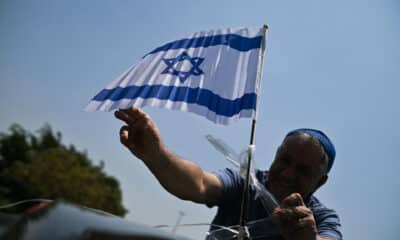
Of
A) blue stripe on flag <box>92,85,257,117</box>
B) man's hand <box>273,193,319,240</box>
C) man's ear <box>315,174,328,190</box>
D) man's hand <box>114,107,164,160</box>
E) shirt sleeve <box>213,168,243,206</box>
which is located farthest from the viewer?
blue stripe on flag <box>92,85,257,117</box>

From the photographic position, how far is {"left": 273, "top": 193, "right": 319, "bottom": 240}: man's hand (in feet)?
6.45

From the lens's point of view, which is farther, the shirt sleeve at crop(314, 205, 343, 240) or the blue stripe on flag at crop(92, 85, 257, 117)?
the blue stripe on flag at crop(92, 85, 257, 117)

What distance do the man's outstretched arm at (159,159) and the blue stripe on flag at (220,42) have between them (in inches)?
46.8

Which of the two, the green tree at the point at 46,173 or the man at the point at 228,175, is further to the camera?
the green tree at the point at 46,173

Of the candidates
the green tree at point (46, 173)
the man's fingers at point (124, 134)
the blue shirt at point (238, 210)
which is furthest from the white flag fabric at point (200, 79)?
the green tree at point (46, 173)

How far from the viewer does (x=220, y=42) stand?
3.41 m

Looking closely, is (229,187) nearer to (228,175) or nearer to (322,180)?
(228,175)

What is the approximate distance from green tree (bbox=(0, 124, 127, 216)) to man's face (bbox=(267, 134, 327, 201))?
29.8m

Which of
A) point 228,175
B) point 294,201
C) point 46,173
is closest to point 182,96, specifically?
point 228,175

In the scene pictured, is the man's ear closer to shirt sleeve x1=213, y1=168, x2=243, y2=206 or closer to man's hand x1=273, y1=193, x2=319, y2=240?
shirt sleeve x1=213, y1=168, x2=243, y2=206

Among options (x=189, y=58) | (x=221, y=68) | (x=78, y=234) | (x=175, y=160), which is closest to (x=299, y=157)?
(x=175, y=160)

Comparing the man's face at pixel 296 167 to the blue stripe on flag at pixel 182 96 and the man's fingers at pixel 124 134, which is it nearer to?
the blue stripe on flag at pixel 182 96

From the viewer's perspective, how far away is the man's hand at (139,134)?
2.34 m

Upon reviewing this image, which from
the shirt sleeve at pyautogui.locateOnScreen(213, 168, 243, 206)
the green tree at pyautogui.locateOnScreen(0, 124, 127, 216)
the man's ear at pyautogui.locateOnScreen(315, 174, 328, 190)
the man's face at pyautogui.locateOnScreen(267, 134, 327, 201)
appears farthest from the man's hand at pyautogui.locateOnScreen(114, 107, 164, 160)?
the green tree at pyautogui.locateOnScreen(0, 124, 127, 216)
